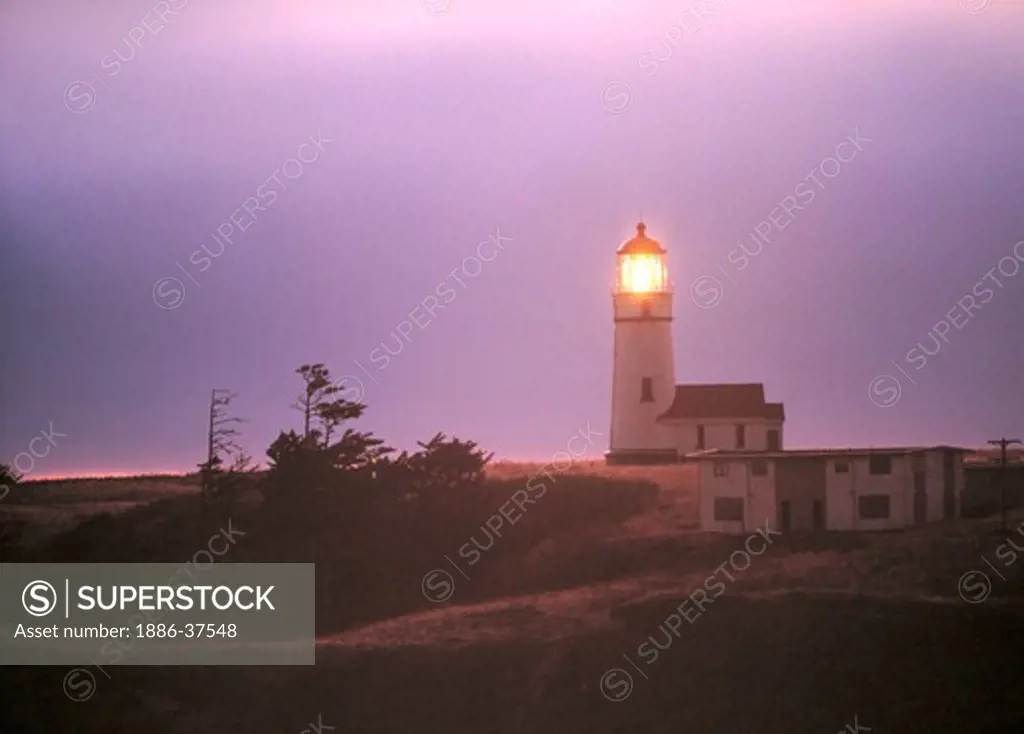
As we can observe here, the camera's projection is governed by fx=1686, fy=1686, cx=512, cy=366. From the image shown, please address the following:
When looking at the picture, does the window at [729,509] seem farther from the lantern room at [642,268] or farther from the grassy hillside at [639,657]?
the lantern room at [642,268]

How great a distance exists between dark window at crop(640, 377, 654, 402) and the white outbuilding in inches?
468

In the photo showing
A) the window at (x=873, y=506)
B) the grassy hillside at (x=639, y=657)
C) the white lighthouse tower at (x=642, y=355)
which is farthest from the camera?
the white lighthouse tower at (x=642, y=355)

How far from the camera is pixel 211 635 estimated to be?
4344cm

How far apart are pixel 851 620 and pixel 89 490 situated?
38014 mm

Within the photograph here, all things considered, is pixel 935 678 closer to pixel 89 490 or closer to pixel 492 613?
pixel 492 613

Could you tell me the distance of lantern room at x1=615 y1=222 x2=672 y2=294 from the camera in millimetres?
62875

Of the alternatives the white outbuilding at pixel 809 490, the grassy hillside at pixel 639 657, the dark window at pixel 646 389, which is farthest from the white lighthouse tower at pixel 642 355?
the grassy hillside at pixel 639 657

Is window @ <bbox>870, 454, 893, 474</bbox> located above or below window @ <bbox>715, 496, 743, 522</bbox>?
above

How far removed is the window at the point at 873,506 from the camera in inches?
1998

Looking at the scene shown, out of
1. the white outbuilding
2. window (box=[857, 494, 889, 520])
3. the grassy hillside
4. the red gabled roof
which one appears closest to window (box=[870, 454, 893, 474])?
the white outbuilding

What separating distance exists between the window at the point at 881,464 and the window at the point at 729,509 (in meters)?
4.17

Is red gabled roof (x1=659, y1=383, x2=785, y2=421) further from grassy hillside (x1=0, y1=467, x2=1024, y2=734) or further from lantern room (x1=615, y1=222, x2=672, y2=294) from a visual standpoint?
grassy hillside (x1=0, y1=467, x2=1024, y2=734)

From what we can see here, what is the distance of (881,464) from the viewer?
5094 centimetres

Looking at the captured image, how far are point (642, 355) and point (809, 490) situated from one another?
13.5 meters
